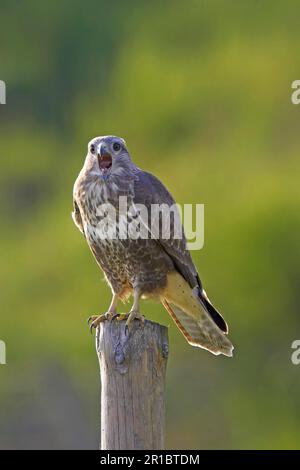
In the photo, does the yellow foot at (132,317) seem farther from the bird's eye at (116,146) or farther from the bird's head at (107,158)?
the bird's eye at (116,146)

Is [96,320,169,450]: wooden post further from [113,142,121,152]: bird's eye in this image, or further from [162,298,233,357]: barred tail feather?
[113,142,121,152]: bird's eye

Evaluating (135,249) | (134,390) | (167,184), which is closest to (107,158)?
(135,249)

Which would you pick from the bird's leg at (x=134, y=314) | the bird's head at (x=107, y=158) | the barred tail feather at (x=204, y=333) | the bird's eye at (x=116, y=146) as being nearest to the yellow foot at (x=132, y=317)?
the bird's leg at (x=134, y=314)

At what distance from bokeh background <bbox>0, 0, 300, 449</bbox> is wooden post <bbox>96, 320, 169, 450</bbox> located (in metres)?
6.36

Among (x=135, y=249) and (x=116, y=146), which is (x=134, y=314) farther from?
(x=116, y=146)

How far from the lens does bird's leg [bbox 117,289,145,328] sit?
6.09 m

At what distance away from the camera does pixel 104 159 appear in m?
6.84

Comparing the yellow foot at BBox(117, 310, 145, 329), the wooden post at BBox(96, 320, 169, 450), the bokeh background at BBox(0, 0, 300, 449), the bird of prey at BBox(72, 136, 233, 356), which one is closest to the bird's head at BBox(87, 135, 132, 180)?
the bird of prey at BBox(72, 136, 233, 356)

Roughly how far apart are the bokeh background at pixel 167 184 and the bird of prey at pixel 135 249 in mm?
5153

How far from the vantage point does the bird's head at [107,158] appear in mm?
6793

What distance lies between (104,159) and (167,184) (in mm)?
7245

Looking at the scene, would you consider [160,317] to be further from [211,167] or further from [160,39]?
[160,39]

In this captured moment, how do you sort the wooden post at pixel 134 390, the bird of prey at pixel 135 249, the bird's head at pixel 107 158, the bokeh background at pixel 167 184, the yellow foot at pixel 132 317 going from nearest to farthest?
1. the wooden post at pixel 134 390
2. the yellow foot at pixel 132 317
3. the bird of prey at pixel 135 249
4. the bird's head at pixel 107 158
5. the bokeh background at pixel 167 184

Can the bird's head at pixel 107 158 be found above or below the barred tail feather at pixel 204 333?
above
